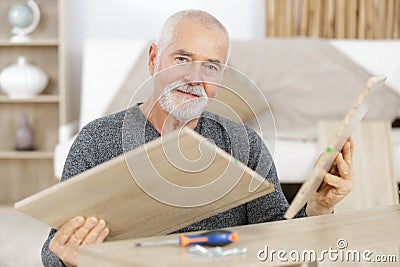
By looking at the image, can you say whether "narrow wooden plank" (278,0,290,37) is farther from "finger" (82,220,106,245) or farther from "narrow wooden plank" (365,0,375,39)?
"finger" (82,220,106,245)

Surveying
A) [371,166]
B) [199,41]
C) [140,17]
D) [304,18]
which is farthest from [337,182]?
[140,17]

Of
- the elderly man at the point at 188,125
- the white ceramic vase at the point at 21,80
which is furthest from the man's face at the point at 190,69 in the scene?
the white ceramic vase at the point at 21,80

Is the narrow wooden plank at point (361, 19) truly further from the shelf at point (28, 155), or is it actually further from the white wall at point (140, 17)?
the shelf at point (28, 155)

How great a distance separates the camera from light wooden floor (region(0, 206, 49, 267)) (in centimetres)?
298

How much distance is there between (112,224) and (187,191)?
124mm

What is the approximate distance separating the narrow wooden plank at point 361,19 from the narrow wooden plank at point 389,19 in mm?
122

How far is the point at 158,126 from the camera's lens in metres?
1.52

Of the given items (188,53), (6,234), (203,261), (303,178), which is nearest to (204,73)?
(188,53)

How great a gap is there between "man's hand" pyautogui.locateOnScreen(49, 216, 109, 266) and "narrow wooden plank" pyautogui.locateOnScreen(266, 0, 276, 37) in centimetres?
325

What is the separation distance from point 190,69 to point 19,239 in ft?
7.43

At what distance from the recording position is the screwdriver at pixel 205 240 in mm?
1077

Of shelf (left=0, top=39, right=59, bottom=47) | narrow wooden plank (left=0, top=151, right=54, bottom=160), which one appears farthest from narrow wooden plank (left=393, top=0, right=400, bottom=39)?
narrow wooden plank (left=0, top=151, right=54, bottom=160)

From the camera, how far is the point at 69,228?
3.91 ft

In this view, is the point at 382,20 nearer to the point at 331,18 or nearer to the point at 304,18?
the point at 331,18
